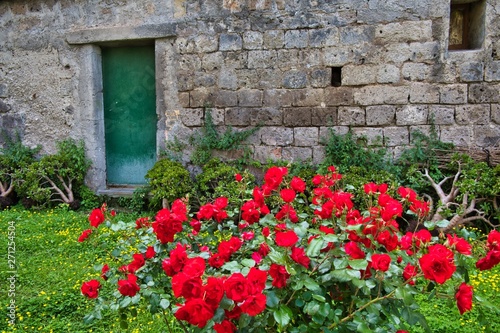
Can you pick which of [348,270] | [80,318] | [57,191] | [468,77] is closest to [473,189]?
[468,77]

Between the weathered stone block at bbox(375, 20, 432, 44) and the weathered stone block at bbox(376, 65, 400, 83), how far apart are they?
0.30 m

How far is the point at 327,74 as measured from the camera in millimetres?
4898

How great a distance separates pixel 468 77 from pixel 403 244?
3.86 m

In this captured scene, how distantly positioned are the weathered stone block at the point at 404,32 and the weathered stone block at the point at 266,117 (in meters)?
1.49

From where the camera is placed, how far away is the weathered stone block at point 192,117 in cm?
536

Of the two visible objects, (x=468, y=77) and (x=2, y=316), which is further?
(x=468, y=77)

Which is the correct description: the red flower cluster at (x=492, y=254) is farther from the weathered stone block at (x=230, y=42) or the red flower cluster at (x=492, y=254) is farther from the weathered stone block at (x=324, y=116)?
the weathered stone block at (x=230, y=42)

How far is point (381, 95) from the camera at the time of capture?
4.78 meters

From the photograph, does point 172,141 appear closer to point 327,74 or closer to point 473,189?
point 327,74

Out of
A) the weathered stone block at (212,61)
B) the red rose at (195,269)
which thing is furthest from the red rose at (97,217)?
the weathered stone block at (212,61)

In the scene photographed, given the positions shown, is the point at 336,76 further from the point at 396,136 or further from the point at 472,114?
the point at 472,114

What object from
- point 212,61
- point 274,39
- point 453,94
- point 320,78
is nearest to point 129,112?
point 212,61

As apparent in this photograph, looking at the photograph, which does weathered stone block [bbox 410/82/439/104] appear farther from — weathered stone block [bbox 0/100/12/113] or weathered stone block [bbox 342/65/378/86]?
weathered stone block [bbox 0/100/12/113]

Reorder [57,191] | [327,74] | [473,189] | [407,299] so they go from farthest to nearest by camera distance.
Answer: [57,191], [327,74], [473,189], [407,299]
